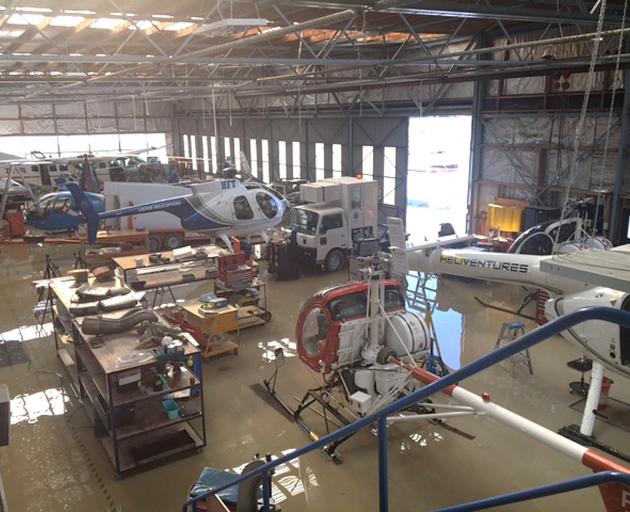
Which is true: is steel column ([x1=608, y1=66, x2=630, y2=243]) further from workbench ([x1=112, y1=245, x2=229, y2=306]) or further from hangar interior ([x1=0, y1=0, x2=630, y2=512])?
workbench ([x1=112, y1=245, x2=229, y2=306])

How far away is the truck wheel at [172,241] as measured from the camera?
17.3 m

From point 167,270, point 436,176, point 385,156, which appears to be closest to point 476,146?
point 385,156

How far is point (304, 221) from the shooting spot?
1517 centimetres

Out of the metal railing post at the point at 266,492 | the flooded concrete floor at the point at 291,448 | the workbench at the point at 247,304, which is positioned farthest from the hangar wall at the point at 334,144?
the metal railing post at the point at 266,492

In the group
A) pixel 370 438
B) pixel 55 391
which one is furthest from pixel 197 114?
pixel 370 438

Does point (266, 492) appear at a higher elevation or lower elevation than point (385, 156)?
lower

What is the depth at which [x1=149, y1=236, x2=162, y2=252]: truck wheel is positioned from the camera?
17094 mm

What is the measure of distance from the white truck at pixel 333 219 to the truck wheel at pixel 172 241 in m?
4.08

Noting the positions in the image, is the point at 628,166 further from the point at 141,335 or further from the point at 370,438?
the point at 141,335

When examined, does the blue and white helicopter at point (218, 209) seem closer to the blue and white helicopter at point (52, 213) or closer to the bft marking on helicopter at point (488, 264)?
the blue and white helicopter at point (52, 213)

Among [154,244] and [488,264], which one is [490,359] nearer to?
[488,264]

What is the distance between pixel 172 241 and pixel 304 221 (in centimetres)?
485

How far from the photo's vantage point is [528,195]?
14.9 metres

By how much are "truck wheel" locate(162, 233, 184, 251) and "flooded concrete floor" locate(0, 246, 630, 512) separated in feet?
24.5
